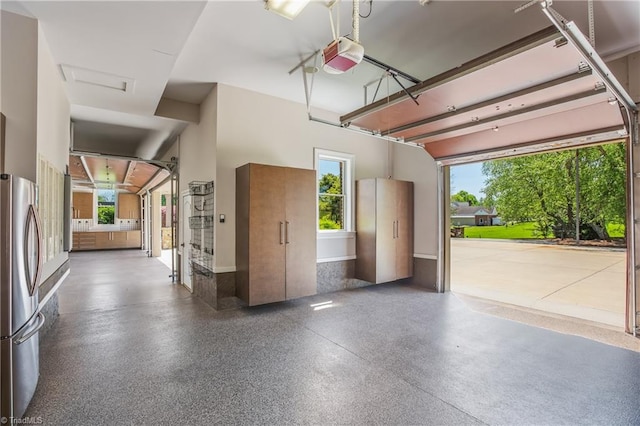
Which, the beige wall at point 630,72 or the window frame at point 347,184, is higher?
the beige wall at point 630,72

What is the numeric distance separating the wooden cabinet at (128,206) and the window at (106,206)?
1.25 ft

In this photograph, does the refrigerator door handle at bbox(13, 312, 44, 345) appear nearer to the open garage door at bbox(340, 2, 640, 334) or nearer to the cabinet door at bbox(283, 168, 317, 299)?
the cabinet door at bbox(283, 168, 317, 299)

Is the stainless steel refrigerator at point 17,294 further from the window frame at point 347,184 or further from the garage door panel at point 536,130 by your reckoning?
the garage door panel at point 536,130

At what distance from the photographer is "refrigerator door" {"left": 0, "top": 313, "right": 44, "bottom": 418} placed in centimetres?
185

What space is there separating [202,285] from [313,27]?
421cm

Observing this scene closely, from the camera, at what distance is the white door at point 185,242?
588 cm

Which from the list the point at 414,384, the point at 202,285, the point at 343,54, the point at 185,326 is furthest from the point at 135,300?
the point at 343,54

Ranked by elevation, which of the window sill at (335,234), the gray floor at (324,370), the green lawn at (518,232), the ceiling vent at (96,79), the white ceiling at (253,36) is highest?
the white ceiling at (253,36)

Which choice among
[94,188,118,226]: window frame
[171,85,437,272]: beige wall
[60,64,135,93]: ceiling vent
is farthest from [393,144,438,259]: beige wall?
[94,188,118,226]: window frame

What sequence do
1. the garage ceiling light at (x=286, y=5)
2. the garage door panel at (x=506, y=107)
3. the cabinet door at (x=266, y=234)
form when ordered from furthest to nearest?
the cabinet door at (x=266, y=234), the garage door panel at (x=506, y=107), the garage ceiling light at (x=286, y=5)

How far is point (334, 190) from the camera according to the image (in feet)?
19.4

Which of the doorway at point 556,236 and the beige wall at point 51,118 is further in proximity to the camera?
the doorway at point 556,236

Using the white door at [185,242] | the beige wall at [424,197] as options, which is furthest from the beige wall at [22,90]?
the beige wall at [424,197]

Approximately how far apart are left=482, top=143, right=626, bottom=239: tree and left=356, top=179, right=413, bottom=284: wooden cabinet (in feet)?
25.8
